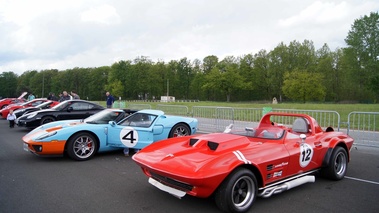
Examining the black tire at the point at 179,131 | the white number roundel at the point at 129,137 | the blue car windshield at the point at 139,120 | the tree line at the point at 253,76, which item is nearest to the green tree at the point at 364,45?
the tree line at the point at 253,76

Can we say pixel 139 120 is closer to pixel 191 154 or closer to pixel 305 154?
pixel 191 154

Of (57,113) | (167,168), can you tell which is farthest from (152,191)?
(57,113)

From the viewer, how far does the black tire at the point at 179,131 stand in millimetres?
7348

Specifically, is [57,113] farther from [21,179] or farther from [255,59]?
[255,59]

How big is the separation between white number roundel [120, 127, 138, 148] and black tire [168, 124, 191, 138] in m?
1.13

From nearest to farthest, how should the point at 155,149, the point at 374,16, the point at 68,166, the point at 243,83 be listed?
the point at 155,149 < the point at 68,166 < the point at 374,16 < the point at 243,83

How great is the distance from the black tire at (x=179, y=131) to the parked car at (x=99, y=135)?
0.11ft

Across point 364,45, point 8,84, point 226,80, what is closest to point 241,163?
point 364,45

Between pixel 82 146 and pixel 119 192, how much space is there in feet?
8.46

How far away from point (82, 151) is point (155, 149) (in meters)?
2.91

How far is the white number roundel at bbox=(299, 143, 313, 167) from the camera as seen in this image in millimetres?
4219

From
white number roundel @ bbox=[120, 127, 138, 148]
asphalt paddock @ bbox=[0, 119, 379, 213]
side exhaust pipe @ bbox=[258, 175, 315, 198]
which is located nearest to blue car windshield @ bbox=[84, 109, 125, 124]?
white number roundel @ bbox=[120, 127, 138, 148]

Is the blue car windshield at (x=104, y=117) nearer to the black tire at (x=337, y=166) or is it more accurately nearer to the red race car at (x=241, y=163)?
the red race car at (x=241, y=163)

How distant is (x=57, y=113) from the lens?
11.2m
